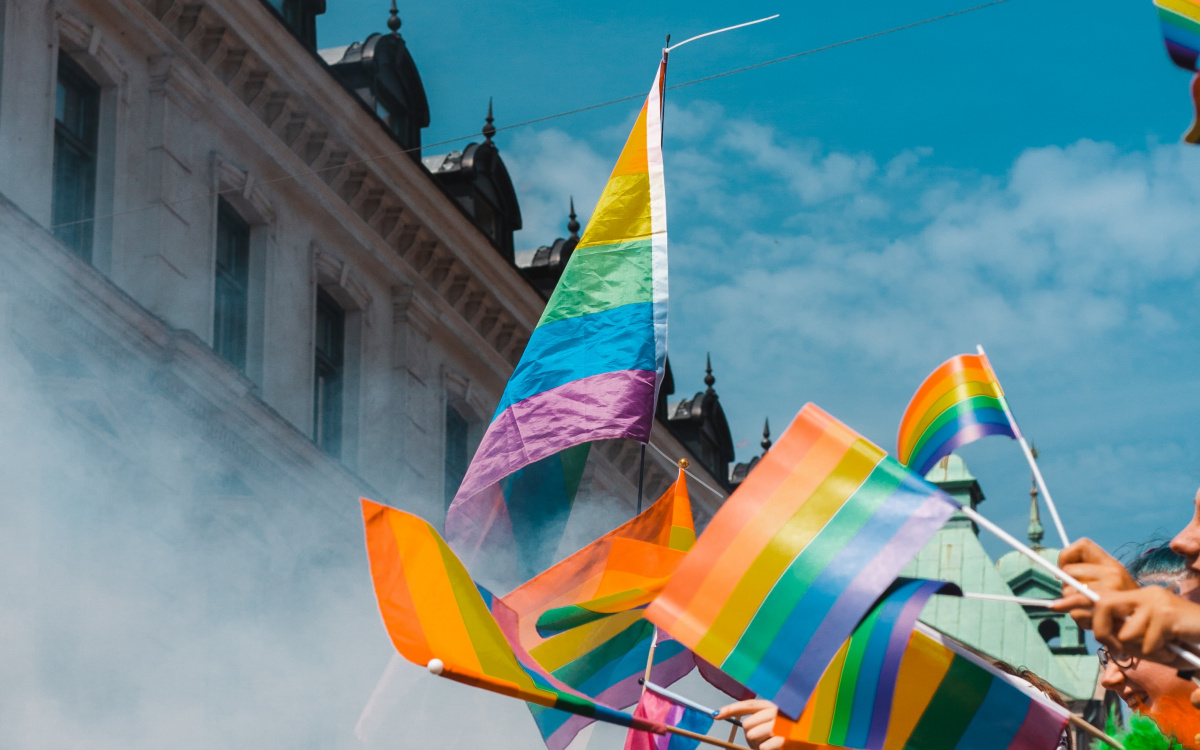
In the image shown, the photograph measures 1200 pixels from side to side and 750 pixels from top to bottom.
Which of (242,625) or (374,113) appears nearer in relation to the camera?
(242,625)

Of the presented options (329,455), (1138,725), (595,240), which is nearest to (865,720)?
(1138,725)

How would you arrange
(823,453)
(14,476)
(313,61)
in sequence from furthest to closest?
(313,61) → (14,476) → (823,453)

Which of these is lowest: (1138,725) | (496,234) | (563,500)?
(1138,725)

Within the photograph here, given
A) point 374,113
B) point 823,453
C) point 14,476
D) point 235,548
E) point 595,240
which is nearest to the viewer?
point 823,453

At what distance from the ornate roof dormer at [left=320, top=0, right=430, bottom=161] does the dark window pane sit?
2.93m

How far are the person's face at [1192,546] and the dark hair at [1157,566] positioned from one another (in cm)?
84

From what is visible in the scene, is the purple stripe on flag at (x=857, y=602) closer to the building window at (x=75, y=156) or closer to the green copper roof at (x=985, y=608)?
the building window at (x=75, y=156)

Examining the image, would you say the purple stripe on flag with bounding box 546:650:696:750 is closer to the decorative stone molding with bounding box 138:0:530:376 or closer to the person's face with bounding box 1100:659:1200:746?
the person's face with bounding box 1100:659:1200:746

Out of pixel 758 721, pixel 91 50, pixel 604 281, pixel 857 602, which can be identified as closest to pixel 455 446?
pixel 91 50

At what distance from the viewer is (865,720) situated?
4.51m

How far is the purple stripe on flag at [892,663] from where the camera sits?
4184 mm

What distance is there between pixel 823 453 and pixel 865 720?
0.78m

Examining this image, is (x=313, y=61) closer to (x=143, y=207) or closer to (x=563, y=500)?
(x=143, y=207)

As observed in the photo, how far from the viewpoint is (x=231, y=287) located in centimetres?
1519
